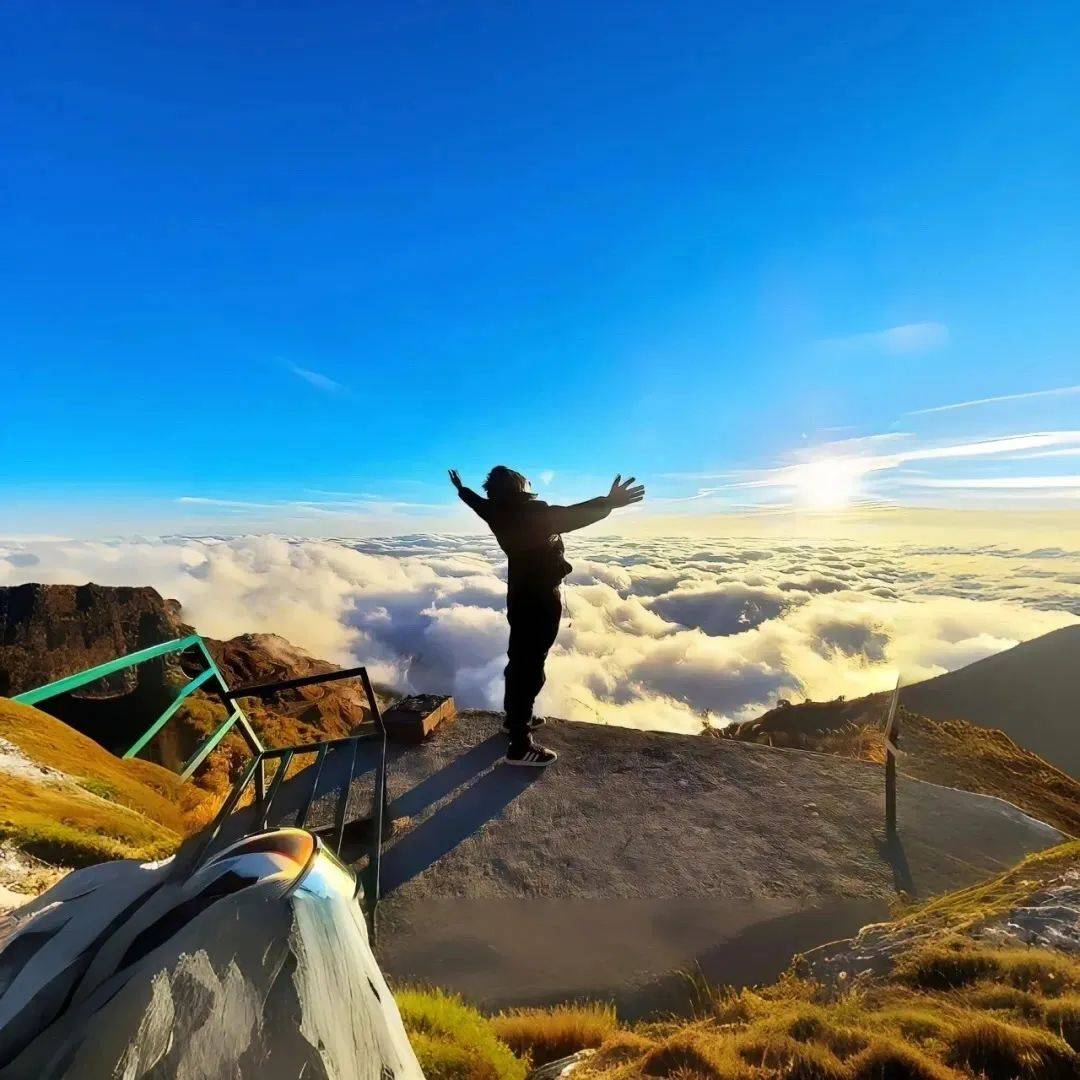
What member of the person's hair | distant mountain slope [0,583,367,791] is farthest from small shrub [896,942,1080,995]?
distant mountain slope [0,583,367,791]

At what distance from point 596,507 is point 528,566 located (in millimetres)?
862

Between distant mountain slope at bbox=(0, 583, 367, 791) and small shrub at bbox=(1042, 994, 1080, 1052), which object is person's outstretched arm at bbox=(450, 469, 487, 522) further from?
small shrub at bbox=(1042, 994, 1080, 1052)


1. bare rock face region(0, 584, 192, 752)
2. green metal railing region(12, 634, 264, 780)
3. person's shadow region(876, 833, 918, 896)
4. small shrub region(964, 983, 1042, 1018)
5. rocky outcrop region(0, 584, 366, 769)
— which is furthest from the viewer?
bare rock face region(0, 584, 192, 752)

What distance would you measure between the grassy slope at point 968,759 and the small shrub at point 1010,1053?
3479 mm

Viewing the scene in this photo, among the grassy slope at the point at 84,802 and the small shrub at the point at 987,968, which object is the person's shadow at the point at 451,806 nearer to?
the grassy slope at the point at 84,802

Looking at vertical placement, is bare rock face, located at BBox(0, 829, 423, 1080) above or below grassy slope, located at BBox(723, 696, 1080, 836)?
above

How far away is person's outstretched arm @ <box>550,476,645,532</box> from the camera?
443 cm

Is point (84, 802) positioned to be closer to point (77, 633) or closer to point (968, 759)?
point (968, 759)

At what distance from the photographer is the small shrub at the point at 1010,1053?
159 cm

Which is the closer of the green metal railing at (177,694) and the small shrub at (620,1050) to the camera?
the small shrub at (620,1050)

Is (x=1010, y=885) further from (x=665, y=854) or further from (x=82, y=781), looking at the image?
(x=82, y=781)

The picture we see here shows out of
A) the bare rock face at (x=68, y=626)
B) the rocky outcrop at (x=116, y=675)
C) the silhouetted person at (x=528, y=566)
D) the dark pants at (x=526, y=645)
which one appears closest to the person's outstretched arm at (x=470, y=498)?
the silhouetted person at (x=528, y=566)

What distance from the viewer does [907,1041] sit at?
5.78 feet

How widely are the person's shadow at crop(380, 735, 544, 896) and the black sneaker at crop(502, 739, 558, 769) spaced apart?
0.07 meters
